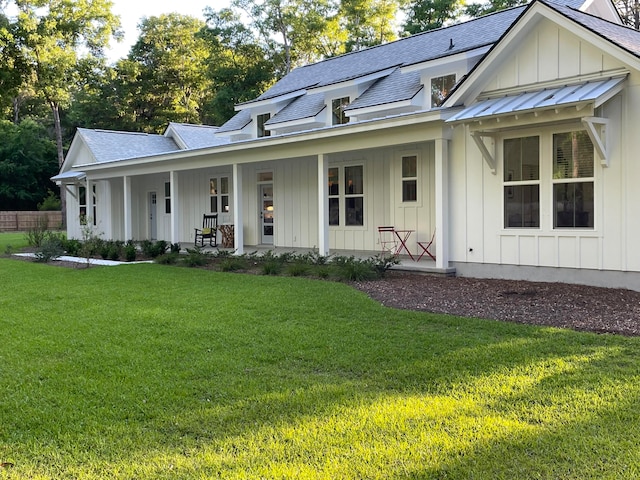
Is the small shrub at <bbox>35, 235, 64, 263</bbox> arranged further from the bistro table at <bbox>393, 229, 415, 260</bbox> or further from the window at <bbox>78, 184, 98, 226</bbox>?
the bistro table at <bbox>393, 229, 415, 260</bbox>

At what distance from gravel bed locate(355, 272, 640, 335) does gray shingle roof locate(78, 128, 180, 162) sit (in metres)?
15.5

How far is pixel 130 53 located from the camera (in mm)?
43875

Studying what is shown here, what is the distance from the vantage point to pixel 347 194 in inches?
591

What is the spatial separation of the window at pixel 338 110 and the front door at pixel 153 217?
891 cm

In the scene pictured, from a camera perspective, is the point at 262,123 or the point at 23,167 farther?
the point at 23,167

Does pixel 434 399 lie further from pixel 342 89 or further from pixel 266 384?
pixel 342 89

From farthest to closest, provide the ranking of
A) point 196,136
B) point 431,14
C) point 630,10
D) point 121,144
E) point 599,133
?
point 431,14, point 630,10, point 196,136, point 121,144, point 599,133

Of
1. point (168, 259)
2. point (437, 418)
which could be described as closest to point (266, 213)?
point (168, 259)

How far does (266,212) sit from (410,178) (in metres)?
5.66

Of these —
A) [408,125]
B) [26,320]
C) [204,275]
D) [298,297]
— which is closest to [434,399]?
[298,297]

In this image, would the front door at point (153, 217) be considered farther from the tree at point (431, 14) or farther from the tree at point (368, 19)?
the tree at point (368, 19)

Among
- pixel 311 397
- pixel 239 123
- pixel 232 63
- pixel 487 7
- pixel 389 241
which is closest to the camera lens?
pixel 311 397

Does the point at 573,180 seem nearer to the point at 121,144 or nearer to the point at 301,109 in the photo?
the point at 301,109

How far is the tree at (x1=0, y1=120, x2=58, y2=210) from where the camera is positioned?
40.9 m
